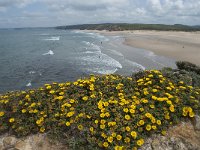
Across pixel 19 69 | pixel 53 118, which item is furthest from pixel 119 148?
pixel 19 69

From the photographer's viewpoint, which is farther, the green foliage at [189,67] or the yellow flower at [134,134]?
the green foliage at [189,67]

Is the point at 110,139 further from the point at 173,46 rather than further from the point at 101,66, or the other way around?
the point at 173,46

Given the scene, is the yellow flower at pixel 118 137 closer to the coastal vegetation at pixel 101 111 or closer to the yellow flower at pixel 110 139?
the coastal vegetation at pixel 101 111

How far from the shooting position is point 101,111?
4.88 meters

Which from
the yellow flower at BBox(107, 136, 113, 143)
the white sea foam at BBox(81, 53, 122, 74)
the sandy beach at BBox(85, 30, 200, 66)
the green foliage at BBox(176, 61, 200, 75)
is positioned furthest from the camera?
the sandy beach at BBox(85, 30, 200, 66)

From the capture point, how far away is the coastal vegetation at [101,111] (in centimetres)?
453

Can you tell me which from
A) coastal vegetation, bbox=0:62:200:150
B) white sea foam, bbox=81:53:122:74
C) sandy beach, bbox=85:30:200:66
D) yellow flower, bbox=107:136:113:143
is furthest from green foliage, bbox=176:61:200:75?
sandy beach, bbox=85:30:200:66

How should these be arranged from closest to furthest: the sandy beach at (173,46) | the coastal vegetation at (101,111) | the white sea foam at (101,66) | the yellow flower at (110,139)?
the yellow flower at (110,139) → the coastal vegetation at (101,111) → the white sea foam at (101,66) → the sandy beach at (173,46)

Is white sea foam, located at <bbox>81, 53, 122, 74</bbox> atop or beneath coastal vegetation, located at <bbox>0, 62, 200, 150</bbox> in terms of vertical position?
beneath

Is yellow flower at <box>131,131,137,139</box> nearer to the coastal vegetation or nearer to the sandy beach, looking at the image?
the coastal vegetation

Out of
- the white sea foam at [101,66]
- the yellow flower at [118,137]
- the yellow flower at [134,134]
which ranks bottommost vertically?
the white sea foam at [101,66]

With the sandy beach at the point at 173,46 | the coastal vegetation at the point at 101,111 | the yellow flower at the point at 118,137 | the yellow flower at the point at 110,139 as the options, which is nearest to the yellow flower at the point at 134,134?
the coastal vegetation at the point at 101,111

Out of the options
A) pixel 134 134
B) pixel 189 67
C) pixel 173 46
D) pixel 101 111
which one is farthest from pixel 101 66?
pixel 134 134

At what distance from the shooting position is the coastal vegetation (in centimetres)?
453
